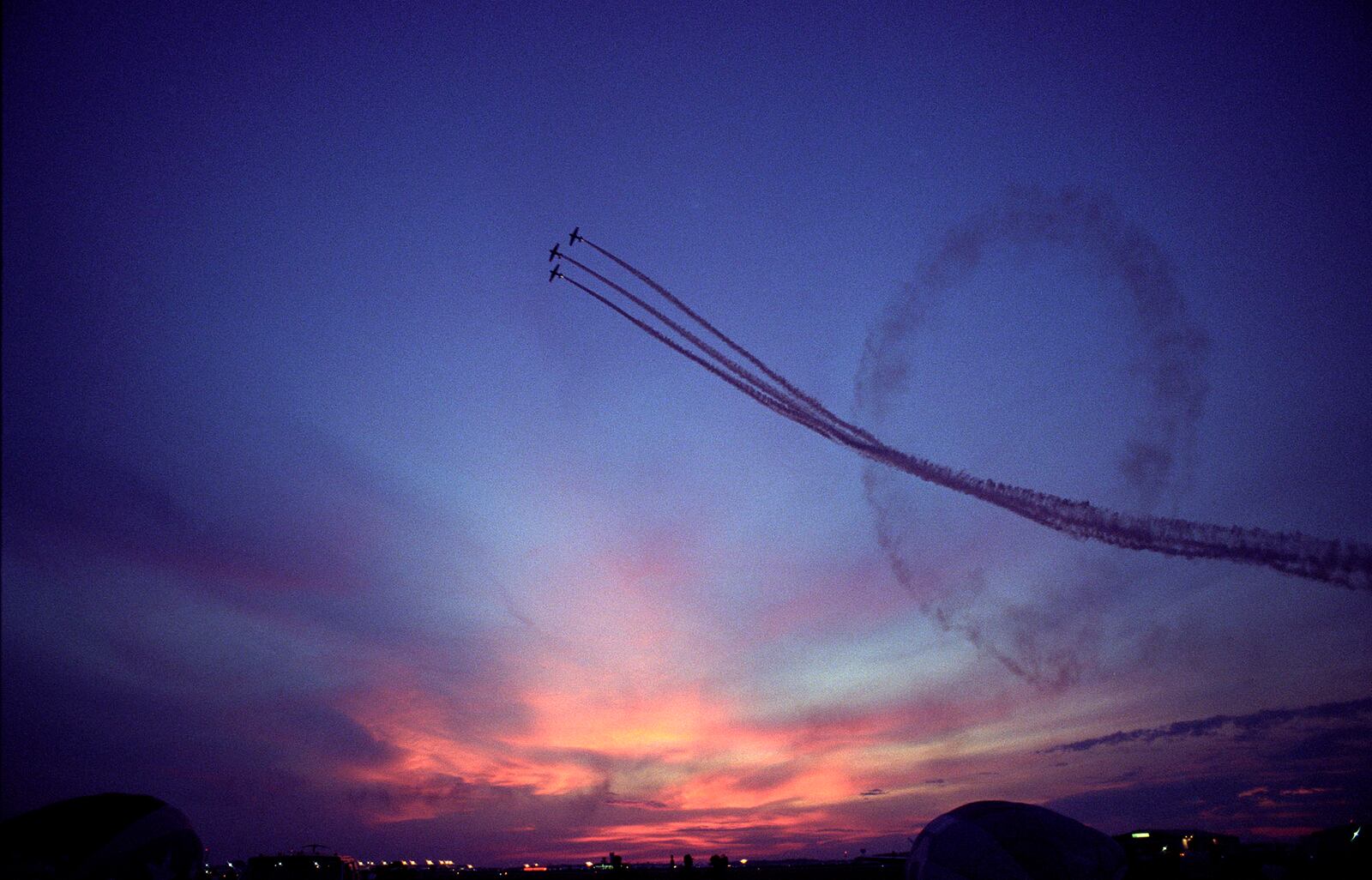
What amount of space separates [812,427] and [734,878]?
251ft

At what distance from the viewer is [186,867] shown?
22.4 m

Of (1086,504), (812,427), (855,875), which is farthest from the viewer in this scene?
(855,875)

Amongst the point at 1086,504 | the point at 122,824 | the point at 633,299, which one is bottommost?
the point at 122,824

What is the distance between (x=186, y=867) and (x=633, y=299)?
37.9 m

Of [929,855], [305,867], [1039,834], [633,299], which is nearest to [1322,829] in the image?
[1039,834]

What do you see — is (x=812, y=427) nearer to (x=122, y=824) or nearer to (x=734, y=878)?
(x=122, y=824)

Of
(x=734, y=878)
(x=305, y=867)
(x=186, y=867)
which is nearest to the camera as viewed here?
(x=186, y=867)

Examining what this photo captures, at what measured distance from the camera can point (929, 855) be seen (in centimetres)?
2734

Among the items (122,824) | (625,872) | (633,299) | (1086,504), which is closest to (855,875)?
(625,872)

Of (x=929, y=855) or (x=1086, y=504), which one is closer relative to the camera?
(x=929, y=855)

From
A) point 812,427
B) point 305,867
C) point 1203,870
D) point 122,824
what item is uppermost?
point 812,427

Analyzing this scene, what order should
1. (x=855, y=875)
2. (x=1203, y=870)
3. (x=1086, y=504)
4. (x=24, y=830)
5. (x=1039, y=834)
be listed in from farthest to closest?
1. (x=855, y=875)
2. (x=1086, y=504)
3. (x=1203, y=870)
4. (x=1039, y=834)
5. (x=24, y=830)

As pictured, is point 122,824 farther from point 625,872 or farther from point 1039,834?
point 625,872

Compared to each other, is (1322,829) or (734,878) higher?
(1322,829)
